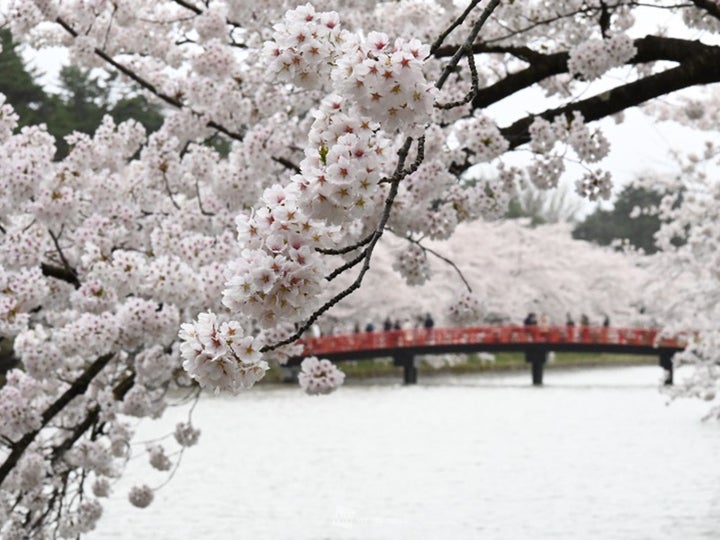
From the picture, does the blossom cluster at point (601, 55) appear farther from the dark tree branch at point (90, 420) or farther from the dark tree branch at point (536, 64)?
the dark tree branch at point (90, 420)

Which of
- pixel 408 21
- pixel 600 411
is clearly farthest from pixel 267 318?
pixel 600 411

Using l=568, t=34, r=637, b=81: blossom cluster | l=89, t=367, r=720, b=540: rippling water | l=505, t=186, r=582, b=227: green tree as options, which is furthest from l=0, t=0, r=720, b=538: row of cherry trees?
l=505, t=186, r=582, b=227: green tree

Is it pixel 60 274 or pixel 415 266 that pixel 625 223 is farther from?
pixel 60 274

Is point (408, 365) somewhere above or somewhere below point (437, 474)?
above

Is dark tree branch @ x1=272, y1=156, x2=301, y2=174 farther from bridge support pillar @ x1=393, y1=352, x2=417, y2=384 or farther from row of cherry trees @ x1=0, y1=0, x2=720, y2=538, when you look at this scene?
bridge support pillar @ x1=393, y1=352, x2=417, y2=384

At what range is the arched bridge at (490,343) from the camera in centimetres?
3431

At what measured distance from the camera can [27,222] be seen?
24.3 ft

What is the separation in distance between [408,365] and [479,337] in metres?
2.26

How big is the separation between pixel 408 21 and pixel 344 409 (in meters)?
18.6

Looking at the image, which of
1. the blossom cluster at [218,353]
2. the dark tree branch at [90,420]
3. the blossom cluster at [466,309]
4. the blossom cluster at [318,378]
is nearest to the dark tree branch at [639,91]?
the blossom cluster at [466,309]

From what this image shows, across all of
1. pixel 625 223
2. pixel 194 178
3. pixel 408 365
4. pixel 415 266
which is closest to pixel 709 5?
pixel 415 266

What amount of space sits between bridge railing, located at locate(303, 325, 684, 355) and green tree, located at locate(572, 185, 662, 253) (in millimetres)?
27732

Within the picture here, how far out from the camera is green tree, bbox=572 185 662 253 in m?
64.3

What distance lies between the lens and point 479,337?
3553 centimetres
